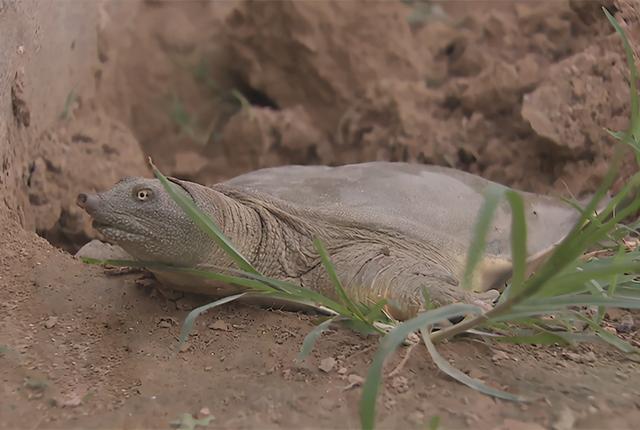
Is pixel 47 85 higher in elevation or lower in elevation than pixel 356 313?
higher

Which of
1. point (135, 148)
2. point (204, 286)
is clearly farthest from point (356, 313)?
point (135, 148)

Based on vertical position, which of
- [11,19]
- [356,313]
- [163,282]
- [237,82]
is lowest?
[163,282]

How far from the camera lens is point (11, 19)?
2309 millimetres

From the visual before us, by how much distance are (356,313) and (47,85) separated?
197 cm

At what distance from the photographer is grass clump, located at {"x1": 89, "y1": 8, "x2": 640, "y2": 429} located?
1.30m

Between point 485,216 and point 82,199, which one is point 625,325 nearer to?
point 485,216

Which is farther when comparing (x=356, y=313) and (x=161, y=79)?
(x=161, y=79)

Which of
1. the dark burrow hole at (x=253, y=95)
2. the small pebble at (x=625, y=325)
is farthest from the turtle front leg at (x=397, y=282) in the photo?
the dark burrow hole at (x=253, y=95)

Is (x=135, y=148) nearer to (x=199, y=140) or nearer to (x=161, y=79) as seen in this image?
(x=199, y=140)

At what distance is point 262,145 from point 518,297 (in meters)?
2.83

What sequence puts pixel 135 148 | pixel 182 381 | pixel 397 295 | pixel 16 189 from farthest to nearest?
pixel 135 148
pixel 16 189
pixel 397 295
pixel 182 381

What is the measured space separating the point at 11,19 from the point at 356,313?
1636mm

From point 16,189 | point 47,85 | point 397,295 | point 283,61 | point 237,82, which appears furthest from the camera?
point 237,82

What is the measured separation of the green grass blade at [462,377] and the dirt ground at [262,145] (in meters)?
0.02
